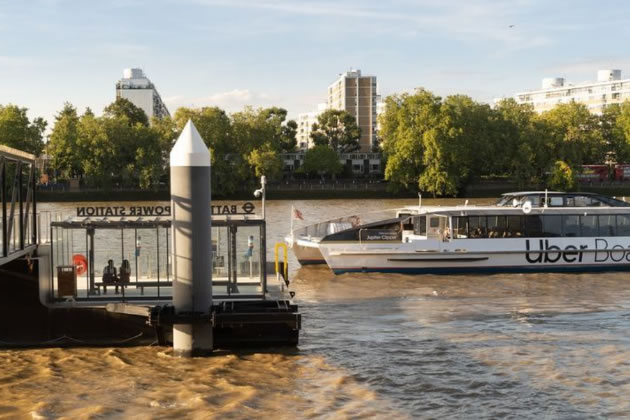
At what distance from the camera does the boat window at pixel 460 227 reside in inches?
1328

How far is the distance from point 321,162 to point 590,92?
9176 cm

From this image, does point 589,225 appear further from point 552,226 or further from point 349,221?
point 349,221

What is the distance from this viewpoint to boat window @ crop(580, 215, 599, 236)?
113 feet

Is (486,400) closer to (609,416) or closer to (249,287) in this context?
(609,416)

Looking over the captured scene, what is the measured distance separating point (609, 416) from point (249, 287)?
8487mm

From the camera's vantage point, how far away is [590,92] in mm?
182500

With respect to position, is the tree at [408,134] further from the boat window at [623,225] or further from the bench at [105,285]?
the bench at [105,285]

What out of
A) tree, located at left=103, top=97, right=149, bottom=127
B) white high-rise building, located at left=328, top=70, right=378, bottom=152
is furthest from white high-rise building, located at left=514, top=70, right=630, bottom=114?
tree, located at left=103, top=97, right=149, bottom=127

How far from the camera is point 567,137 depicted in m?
102

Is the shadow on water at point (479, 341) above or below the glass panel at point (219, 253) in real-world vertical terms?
below

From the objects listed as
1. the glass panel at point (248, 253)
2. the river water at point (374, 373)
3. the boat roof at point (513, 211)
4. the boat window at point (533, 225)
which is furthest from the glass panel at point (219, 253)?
the boat window at point (533, 225)

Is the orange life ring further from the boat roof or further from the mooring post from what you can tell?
the boat roof

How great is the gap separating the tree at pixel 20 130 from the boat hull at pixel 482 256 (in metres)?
69.1

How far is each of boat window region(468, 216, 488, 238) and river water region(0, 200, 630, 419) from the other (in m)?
8.29
